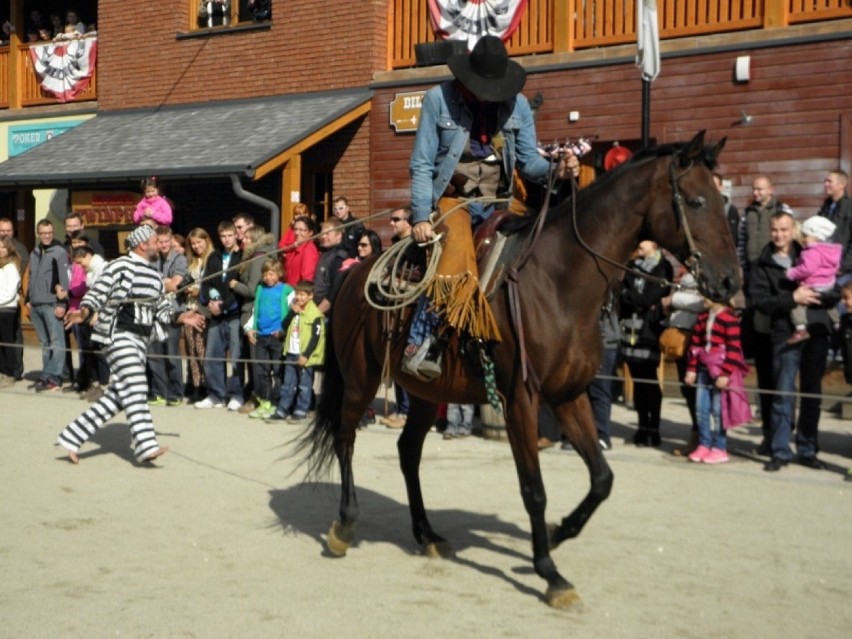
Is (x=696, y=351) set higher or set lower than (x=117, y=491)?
higher

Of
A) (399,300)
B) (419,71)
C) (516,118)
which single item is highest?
(419,71)

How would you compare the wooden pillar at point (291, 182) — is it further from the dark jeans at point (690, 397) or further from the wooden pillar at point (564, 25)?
the dark jeans at point (690, 397)

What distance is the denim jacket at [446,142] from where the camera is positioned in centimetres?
724

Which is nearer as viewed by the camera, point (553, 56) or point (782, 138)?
point (782, 138)

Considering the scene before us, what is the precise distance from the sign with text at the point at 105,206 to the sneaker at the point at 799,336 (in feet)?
43.3

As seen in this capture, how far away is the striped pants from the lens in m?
10.5

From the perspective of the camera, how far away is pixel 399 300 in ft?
24.2

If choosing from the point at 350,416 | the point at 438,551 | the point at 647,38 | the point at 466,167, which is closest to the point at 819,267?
the point at 647,38

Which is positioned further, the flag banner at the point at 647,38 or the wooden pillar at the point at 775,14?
the wooden pillar at the point at 775,14

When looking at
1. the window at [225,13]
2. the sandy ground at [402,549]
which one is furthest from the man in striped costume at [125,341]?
the window at [225,13]

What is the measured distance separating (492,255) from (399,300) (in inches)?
26.1

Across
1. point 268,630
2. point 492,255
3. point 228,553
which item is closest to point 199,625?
point 268,630

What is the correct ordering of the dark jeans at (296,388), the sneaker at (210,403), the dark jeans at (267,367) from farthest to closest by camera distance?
the sneaker at (210,403) < the dark jeans at (267,367) < the dark jeans at (296,388)

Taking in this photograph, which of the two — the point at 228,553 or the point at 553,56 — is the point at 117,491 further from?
the point at 553,56
